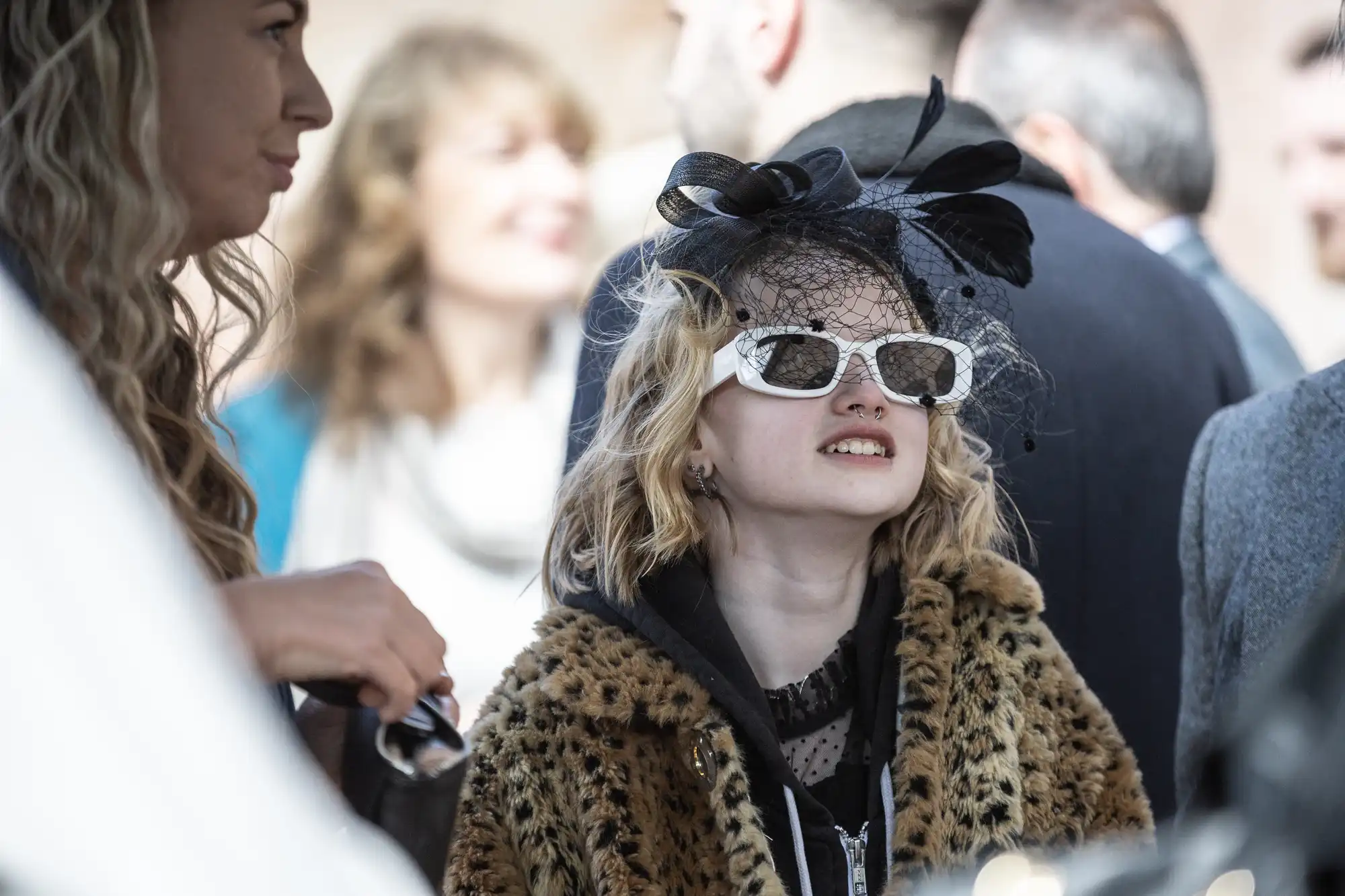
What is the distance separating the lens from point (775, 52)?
9.77ft

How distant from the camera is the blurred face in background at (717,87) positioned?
302 cm

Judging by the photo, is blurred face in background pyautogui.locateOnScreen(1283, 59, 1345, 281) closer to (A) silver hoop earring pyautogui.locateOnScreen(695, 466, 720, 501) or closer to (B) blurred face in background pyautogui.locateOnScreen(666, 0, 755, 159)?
(B) blurred face in background pyautogui.locateOnScreen(666, 0, 755, 159)

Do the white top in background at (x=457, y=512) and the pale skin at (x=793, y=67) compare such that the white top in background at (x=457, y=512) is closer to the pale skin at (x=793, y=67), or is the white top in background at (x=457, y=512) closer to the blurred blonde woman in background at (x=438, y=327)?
the blurred blonde woman in background at (x=438, y=327)

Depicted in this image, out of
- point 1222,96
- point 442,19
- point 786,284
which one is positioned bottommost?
point 786,284

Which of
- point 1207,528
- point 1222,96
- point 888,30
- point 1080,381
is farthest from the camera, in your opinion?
point 1222,96

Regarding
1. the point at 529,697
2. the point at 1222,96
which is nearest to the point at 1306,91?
the point at 1222,96

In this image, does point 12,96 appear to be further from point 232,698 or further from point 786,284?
point 786,284

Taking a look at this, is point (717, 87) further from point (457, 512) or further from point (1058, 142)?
point (457, 512)

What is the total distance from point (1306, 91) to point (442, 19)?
254 cm

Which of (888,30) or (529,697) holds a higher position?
(888,30)

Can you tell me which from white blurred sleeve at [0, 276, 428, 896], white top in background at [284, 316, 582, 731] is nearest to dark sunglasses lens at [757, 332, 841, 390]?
white blurred sleeve at [0, 276, 428, 896]

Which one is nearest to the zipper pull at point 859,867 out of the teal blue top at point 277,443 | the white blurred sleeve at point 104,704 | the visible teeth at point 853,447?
the visible teeth at point 853,447

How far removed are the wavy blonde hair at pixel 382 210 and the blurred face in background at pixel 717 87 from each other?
1.62 meters

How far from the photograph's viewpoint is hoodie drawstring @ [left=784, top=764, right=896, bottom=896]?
2113mm
